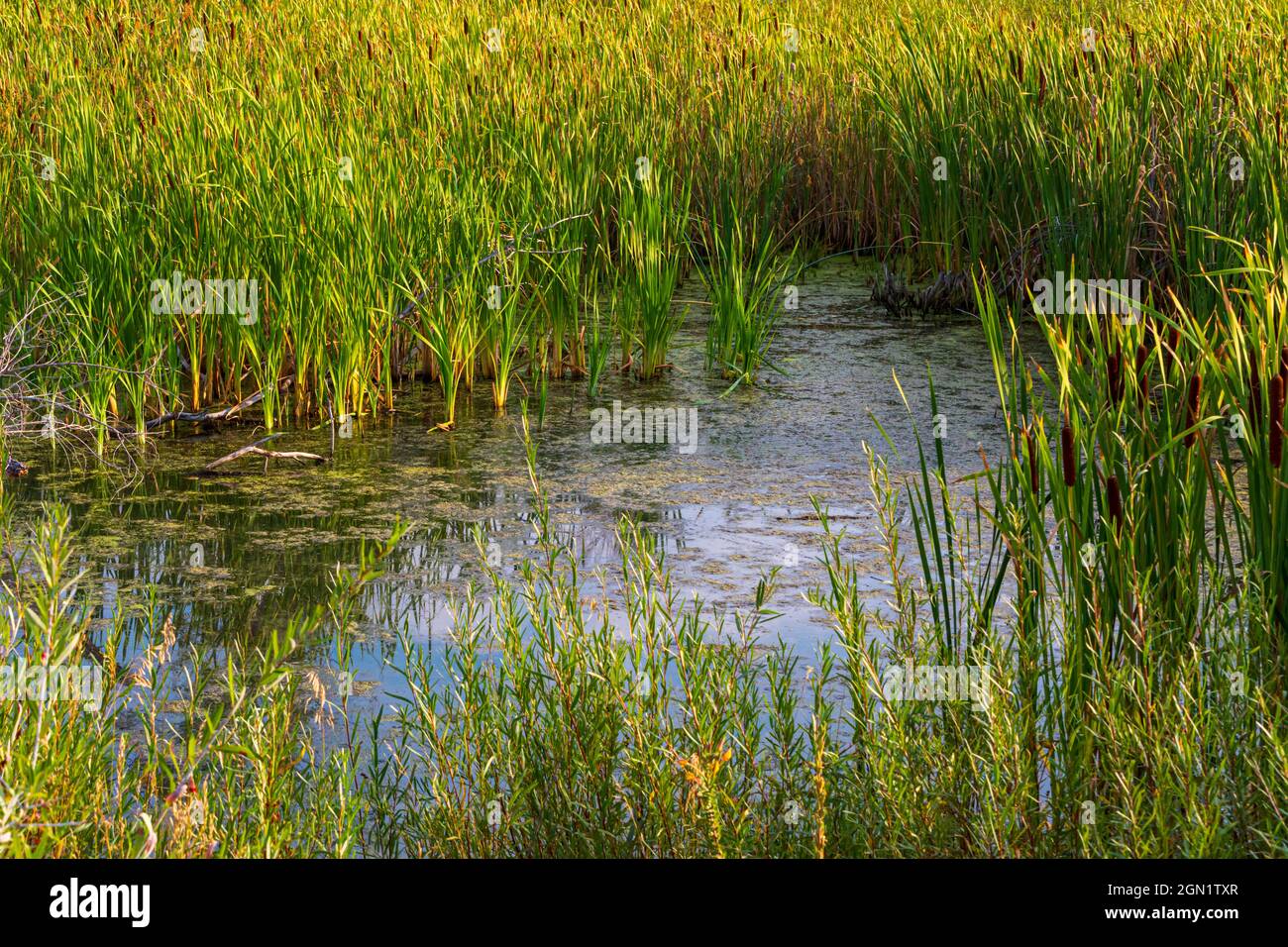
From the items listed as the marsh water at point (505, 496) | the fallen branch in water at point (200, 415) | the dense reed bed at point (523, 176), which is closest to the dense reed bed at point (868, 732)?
the marsh water at point (505, 496)

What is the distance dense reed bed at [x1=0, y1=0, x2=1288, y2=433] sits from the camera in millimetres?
5566

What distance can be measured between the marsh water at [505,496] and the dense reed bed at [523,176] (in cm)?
23

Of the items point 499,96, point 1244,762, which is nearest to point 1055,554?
point 1244,762

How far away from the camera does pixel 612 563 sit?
169 inches

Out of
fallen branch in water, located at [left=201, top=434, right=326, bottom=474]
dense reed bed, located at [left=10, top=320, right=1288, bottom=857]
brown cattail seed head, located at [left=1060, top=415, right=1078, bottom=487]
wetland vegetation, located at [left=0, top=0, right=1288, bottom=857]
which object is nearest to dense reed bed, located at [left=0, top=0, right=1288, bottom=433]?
wetland vegetation, located at [left=0, top=0, right=1288, bottom=857]

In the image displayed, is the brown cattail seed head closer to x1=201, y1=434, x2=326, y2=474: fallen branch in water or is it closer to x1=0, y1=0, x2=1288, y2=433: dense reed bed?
x1=0, y1=0, x2=1288, y2=433: dense reed bed

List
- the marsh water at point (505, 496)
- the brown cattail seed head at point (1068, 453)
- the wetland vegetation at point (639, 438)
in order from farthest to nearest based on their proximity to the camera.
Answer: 1. the marsh water at point (505, 496)
2. the brown cattail seed head at point (1068, 453)
3. the wetland vegetation at point (639, 438)

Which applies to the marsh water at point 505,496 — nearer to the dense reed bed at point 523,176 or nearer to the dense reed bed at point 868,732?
the dense reed bed at point 523,176

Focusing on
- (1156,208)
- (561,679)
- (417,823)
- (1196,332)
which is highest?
(1156,208)

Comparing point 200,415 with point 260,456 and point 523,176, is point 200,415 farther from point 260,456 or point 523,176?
Answer: point 523,176

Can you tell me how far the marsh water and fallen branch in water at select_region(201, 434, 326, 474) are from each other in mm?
49

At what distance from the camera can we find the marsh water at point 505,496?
411cm
